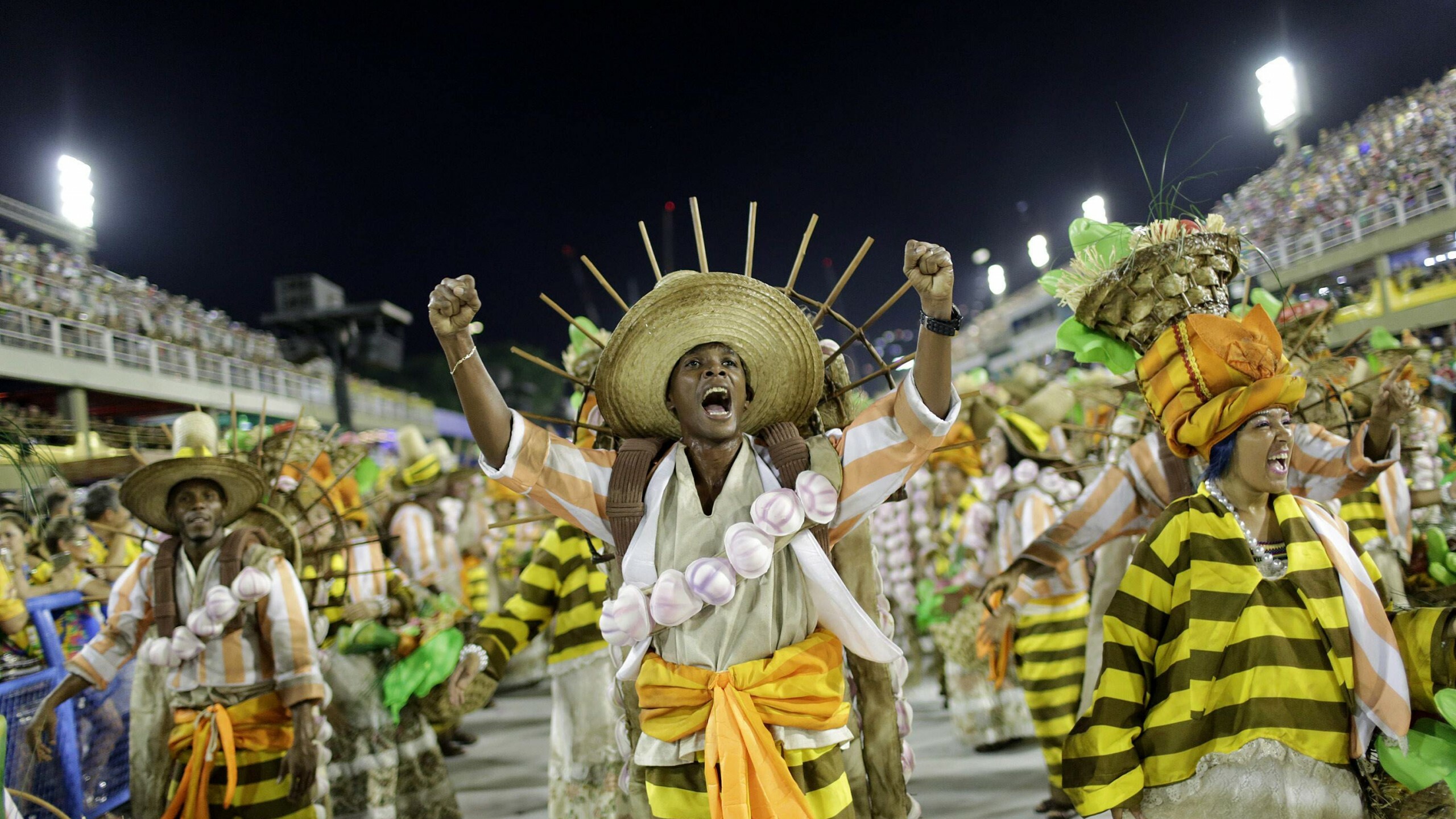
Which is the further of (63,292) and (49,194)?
(63,292)

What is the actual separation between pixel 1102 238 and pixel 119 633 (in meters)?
4.64

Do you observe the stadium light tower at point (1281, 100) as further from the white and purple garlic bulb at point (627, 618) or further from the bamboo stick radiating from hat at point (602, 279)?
the white and purple garlic bulb at point (627, 618)

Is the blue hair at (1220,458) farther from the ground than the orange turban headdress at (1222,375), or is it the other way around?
the orange turban headdress at (1222,375)

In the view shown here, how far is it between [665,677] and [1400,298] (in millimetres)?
5067

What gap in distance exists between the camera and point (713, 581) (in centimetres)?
235

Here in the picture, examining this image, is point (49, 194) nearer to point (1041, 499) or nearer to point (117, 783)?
point (117, 783)

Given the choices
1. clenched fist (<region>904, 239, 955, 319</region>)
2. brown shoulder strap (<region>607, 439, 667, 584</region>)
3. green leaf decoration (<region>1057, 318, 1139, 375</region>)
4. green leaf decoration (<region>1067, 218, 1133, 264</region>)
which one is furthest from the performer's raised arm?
green leaf decoration (<region>1067, 218, 1133, 264</region>)

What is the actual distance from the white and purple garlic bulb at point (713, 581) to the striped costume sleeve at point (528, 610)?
1989 millimetres

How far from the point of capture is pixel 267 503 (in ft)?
16.0

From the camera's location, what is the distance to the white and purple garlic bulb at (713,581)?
235 cm

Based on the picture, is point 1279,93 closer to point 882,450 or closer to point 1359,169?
point 1359,169

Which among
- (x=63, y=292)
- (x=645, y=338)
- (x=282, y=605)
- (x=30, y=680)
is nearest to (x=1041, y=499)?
(x=645, y=338)

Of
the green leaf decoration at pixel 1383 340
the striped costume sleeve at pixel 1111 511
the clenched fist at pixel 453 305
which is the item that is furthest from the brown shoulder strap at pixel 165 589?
the green leaf decoration at pixel 1383 340

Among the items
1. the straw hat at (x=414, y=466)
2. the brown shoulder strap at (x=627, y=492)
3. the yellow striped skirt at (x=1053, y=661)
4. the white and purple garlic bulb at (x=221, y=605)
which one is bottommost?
the yellow striped skirt at (x=1053, y=661)
